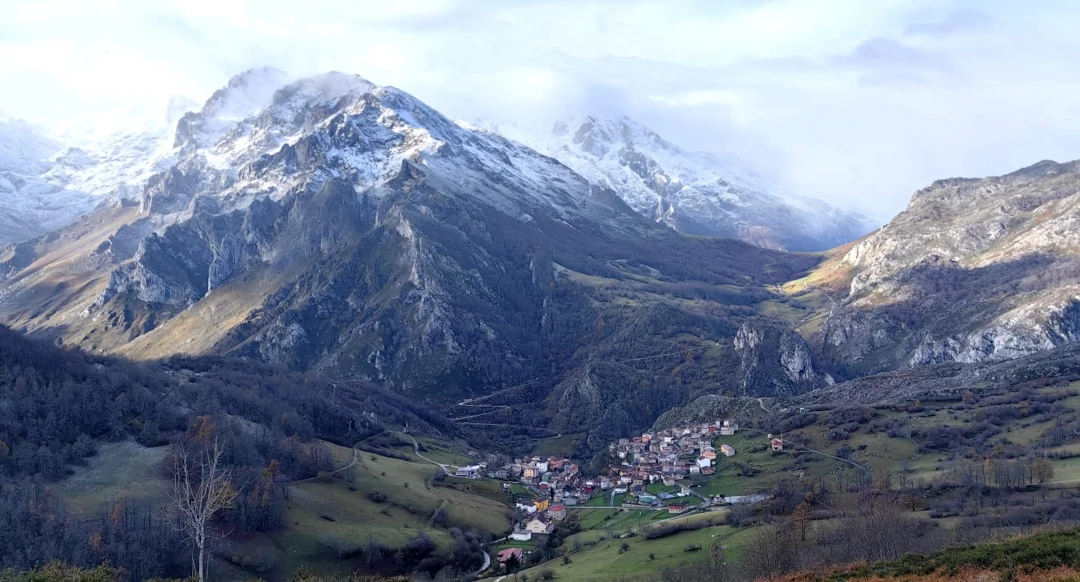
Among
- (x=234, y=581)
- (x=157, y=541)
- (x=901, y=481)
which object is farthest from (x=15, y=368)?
(x=901, y=481)

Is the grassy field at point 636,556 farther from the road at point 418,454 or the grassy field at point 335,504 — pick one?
the road at point 418,454

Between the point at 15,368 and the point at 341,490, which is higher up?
the point at 15,368

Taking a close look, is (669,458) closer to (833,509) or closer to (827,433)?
(827,433)

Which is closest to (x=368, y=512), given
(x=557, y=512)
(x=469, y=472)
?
(x=557, y=512)

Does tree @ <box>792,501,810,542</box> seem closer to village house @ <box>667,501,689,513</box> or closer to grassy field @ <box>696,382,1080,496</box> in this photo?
grassy field @ <box>696,382,1080,496</box>

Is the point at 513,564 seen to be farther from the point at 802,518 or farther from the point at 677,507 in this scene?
the point at 802,518

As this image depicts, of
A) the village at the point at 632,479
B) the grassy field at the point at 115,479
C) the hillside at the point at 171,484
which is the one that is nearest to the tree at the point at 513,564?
the hillside at the point at 171,484

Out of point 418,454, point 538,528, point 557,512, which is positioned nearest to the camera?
point 538,528

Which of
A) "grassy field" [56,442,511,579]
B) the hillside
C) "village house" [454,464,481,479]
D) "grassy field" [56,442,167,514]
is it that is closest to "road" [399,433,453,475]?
Result: the hillside
